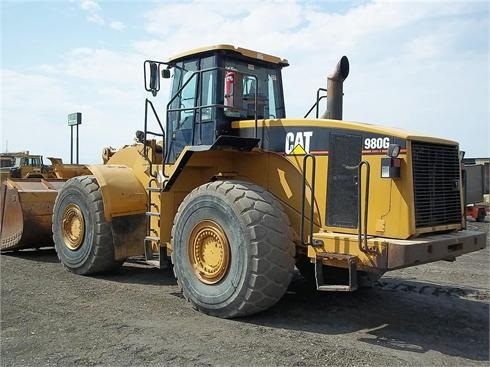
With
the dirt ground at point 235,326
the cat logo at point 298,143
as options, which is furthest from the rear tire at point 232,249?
the cat logo at point 298,143

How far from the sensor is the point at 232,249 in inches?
221

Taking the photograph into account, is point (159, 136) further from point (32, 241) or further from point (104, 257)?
point (32, 241)

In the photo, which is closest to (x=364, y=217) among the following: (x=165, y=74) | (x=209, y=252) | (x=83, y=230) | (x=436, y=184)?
(x=436, y=184)

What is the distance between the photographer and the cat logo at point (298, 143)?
5945mm

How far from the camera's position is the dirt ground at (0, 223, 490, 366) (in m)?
4.51

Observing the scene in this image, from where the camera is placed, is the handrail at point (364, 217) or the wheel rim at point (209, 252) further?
the wheel rim at point (209, 252)

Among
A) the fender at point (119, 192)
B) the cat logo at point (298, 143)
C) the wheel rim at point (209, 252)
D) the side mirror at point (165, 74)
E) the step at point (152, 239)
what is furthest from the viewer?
the fender at point (119, 192)

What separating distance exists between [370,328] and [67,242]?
15.7 feet

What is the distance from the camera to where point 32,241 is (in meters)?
9.39

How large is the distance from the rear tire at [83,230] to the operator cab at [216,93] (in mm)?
1331

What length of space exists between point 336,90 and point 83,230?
4.15 m

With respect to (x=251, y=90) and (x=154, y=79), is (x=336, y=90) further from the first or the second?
(x=154, y=79)

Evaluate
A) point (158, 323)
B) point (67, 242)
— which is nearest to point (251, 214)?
point (158, 323)

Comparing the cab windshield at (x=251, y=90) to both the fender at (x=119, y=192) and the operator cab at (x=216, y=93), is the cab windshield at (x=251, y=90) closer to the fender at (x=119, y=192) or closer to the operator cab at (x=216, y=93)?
the operator cab at (x=216, y=93)
